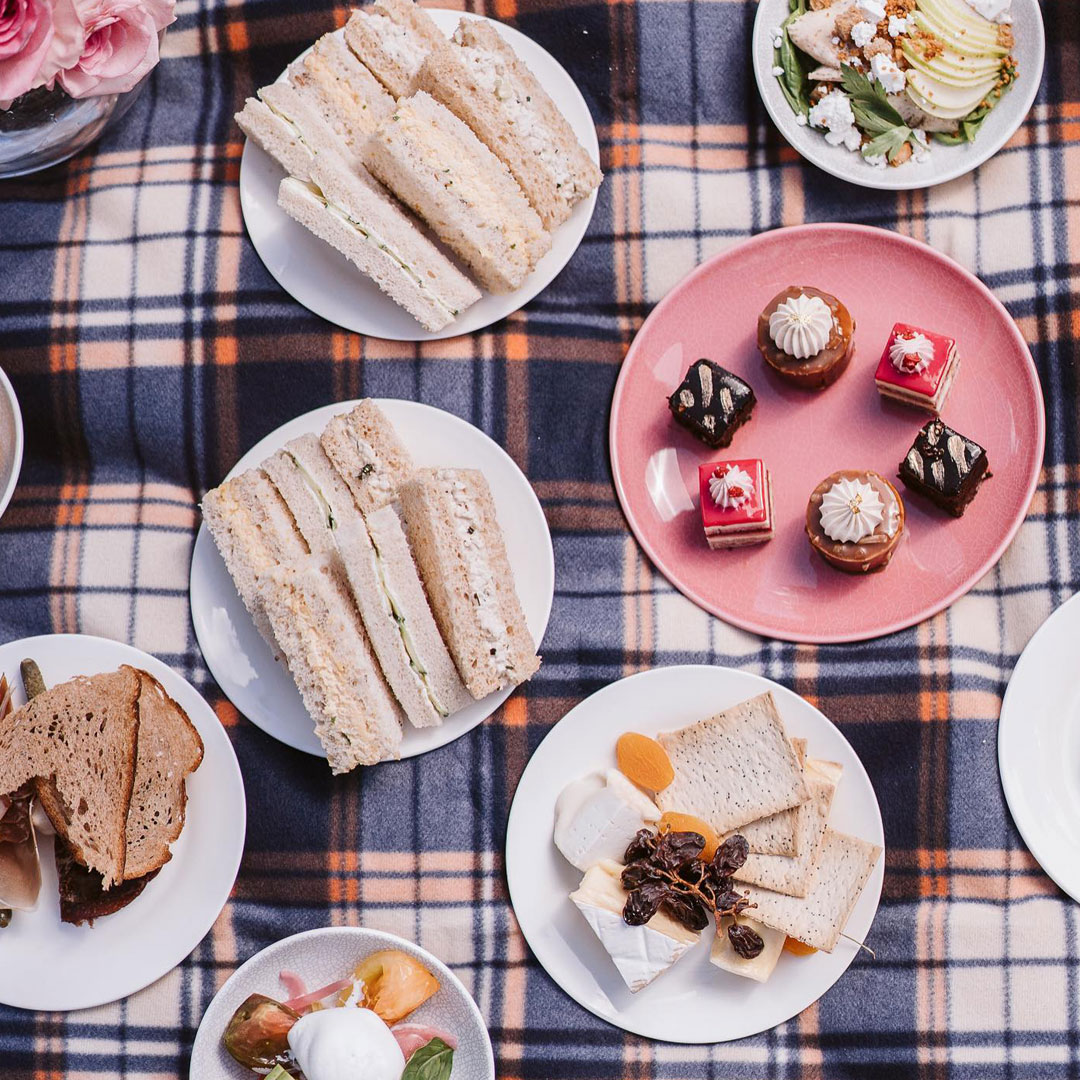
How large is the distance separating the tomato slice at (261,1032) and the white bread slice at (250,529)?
0.84 m

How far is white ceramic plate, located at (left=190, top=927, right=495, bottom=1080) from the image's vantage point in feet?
8.83

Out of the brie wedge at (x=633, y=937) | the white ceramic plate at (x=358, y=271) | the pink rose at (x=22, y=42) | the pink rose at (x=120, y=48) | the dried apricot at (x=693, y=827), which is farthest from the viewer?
the white ceramic plate at (x=358, y=271)

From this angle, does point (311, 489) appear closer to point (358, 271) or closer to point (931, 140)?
point (358, 271)

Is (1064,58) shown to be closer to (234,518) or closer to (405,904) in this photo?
(234,518)

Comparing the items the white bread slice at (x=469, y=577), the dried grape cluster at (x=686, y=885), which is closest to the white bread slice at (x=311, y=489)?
the white bread slice at (x=469, y=577)

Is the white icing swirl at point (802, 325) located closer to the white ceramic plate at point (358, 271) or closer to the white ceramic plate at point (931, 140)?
the white ceramic plate at point (931, 140)

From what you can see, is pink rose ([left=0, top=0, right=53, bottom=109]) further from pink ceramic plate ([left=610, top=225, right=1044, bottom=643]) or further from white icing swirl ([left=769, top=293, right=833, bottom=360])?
white icing swirl ([left=769, top=293, right=833, bottom=360])

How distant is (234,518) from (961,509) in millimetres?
1741

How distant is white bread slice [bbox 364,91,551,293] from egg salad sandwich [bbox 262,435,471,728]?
0.61 metres

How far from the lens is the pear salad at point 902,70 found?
2.72 metres

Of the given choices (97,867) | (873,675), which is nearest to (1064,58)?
(873,675)

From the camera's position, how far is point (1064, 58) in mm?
2812

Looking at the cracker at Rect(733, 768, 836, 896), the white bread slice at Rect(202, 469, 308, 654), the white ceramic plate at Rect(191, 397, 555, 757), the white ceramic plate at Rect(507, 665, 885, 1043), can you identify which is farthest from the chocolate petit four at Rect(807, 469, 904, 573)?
the white bread slice at Rect(202, 469, 308, 654)

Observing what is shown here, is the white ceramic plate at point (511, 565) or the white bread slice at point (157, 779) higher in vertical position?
the white ceramic plate at point (511, 565)
